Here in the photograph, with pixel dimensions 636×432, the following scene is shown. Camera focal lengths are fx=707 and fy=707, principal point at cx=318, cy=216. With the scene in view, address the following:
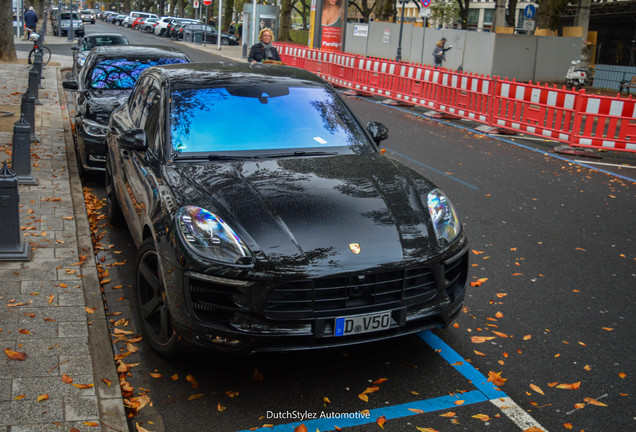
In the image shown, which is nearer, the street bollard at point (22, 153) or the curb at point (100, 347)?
the curb at point (100, 347)

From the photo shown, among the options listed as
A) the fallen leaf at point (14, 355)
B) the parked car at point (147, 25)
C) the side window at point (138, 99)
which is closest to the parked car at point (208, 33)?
the parked car at point (147, 25)

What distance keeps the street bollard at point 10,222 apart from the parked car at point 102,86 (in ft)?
10.8

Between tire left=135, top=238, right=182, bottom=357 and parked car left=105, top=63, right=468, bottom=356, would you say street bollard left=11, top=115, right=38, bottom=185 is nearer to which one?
parked car left=105, top=63, right=468, bottom=356

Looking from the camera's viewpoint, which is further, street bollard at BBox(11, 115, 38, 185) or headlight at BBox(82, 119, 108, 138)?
headlight at BBox(82, 119, 108, 138)

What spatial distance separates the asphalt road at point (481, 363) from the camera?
4.02 meters

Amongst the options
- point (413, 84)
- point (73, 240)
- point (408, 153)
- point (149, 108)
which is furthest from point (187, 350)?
point (413, 84)

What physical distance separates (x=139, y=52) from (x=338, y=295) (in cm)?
795

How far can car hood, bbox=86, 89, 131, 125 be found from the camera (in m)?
9.55

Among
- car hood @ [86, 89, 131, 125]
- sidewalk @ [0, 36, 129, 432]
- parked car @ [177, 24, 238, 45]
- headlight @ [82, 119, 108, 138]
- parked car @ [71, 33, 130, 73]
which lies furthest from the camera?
parked car @ [177, 24, 238, 45]

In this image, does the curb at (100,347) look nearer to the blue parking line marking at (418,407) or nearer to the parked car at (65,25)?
the blue parking line marking at (418,407)

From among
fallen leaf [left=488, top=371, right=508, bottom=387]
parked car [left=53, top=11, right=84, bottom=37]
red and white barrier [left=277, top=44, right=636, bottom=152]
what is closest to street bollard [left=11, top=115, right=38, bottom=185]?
fallen leaf [left=488, top=371, right=508, bottom=387]

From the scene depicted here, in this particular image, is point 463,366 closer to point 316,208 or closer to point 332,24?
point 316,208

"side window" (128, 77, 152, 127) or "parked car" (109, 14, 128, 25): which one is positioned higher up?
"parked car" (109, 14, 128, 25)

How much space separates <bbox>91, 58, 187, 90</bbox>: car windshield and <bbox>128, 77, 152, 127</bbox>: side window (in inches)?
138
